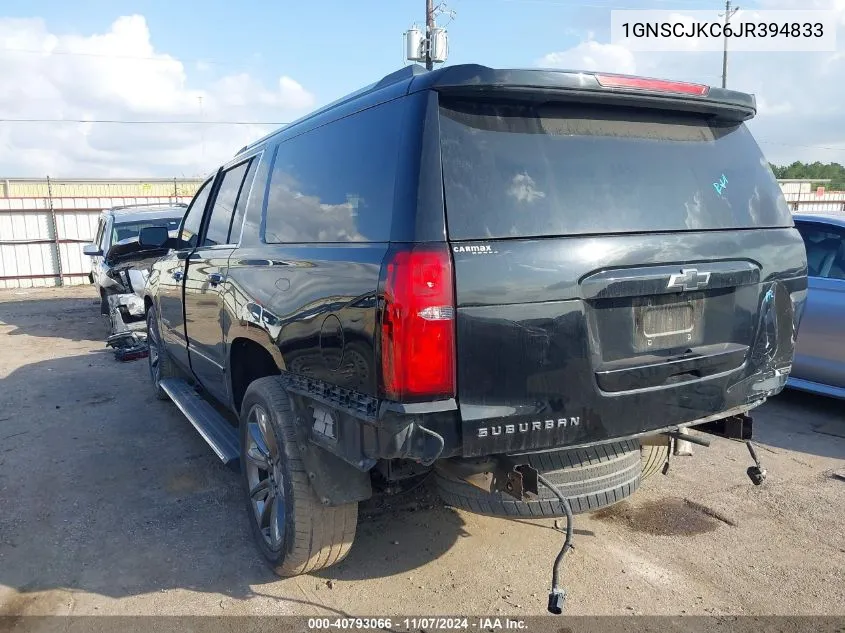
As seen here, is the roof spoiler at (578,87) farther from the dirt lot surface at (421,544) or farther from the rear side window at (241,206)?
the dirt lot surface at (421,544)

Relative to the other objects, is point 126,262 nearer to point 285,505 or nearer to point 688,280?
point 285,505

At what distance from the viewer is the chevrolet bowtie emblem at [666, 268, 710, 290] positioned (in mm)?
2625

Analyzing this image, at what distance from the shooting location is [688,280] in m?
2.66

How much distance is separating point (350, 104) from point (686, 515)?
2.98 metres

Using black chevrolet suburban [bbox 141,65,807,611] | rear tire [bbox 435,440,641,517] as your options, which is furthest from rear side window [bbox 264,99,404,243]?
rear tire [bbox 435,440,641,517]

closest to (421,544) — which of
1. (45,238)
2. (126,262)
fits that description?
(126,262)

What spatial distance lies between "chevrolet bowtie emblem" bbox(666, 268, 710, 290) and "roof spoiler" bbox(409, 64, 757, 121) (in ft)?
2.34

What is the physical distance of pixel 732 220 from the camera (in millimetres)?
2934

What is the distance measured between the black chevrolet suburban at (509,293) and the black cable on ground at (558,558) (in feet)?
0.07

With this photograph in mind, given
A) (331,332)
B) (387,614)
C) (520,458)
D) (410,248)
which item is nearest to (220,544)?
(387,614)

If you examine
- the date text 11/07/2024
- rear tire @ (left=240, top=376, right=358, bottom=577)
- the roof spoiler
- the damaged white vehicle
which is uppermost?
the roof spoiler

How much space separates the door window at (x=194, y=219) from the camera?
4879 mm

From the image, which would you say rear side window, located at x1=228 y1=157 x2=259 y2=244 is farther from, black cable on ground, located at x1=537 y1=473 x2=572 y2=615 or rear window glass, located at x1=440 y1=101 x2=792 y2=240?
black cable on ground, located at x1=537 y1=473 x2=572 y2=615

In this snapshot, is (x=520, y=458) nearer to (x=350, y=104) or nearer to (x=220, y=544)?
(x=350, y=104)
